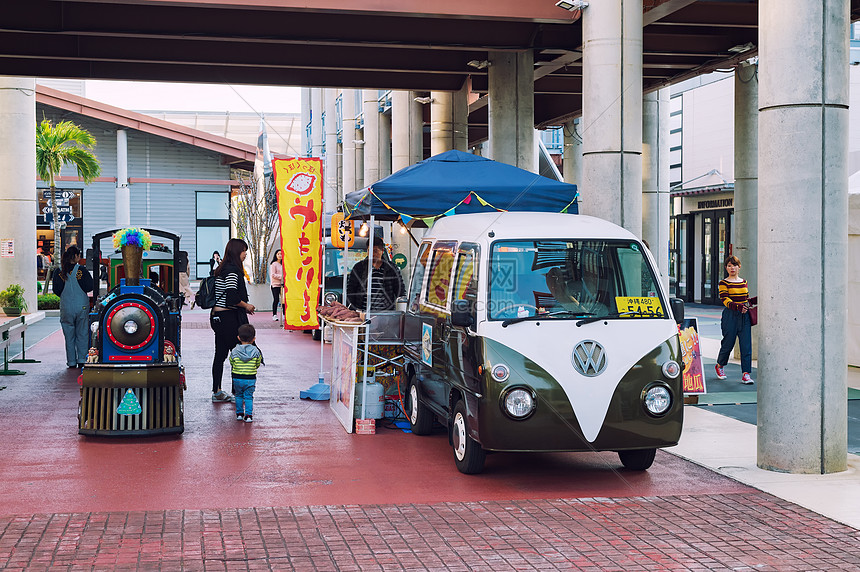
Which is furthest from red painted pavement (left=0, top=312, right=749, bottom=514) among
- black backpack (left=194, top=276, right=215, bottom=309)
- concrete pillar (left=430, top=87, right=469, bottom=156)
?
concrete pillar (left=430, top=87, right=469, bottom=156)

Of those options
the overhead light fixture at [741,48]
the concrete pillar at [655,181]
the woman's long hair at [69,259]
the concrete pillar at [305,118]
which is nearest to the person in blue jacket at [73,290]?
the woman's long hair at [69,259]

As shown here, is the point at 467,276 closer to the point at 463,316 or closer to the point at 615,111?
the point at 463,316

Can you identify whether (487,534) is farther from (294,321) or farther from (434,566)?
(294,321)

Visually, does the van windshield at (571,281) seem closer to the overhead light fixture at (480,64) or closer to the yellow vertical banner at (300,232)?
the yellow vertical banner at (300,232)

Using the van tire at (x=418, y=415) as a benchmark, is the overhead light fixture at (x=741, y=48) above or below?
above

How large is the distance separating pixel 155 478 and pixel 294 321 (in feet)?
18.8

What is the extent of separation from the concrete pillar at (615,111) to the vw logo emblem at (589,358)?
4.76 meters

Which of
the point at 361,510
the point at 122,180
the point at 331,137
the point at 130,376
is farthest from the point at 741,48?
the point at 331,137

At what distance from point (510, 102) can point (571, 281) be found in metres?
11.6

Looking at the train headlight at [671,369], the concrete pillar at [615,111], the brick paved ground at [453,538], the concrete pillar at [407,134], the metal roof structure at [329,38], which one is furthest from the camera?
the concrete pillar at [407,134]

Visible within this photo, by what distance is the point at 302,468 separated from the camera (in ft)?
29.7

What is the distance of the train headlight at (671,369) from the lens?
8414 millimetres

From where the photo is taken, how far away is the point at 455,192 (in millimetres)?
11289

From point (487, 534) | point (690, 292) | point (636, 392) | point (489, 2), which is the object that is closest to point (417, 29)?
point (489, 2)
